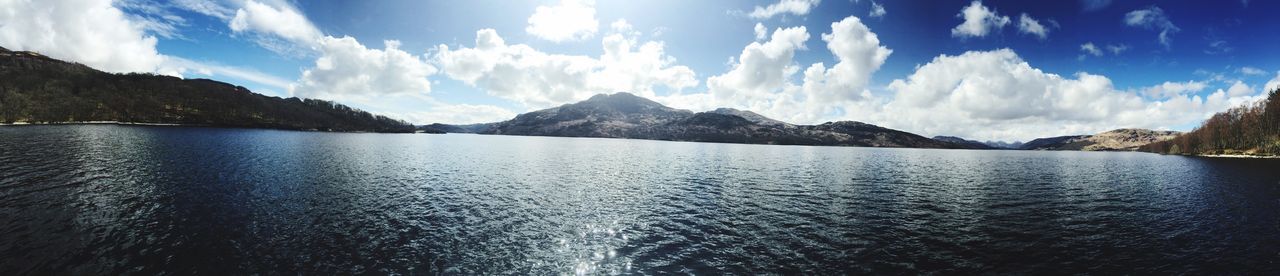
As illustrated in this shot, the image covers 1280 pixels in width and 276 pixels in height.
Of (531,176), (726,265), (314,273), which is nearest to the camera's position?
(314,273)

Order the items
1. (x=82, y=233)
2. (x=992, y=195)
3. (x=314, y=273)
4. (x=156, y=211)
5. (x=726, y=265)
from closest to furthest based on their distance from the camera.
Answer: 1. (x=314, y=273)
2. (x=726, y=265)
3. (x=82, y=233)
4. (x=156, y=211)
5. (x=992, y=195)

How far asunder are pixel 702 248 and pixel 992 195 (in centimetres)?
5445

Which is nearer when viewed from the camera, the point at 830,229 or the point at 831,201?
the point at 830,229

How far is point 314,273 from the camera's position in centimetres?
2589

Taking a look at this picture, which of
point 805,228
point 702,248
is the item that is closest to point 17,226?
point 702,248

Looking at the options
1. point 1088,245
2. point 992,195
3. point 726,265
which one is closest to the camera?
point 726,265

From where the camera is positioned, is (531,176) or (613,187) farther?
(531,176)

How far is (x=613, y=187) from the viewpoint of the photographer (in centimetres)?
6719

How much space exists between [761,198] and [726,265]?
98.3 ft

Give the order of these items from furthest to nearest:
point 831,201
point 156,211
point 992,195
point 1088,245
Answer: point 992,195 → point 831,201 → point 156,211 → point 1088,245

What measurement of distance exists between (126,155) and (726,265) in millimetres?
116008

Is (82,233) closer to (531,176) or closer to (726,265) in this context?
(726,265)

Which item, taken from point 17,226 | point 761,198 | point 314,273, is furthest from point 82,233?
point 761,198

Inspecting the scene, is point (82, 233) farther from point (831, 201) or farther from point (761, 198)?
point (831, 201)
